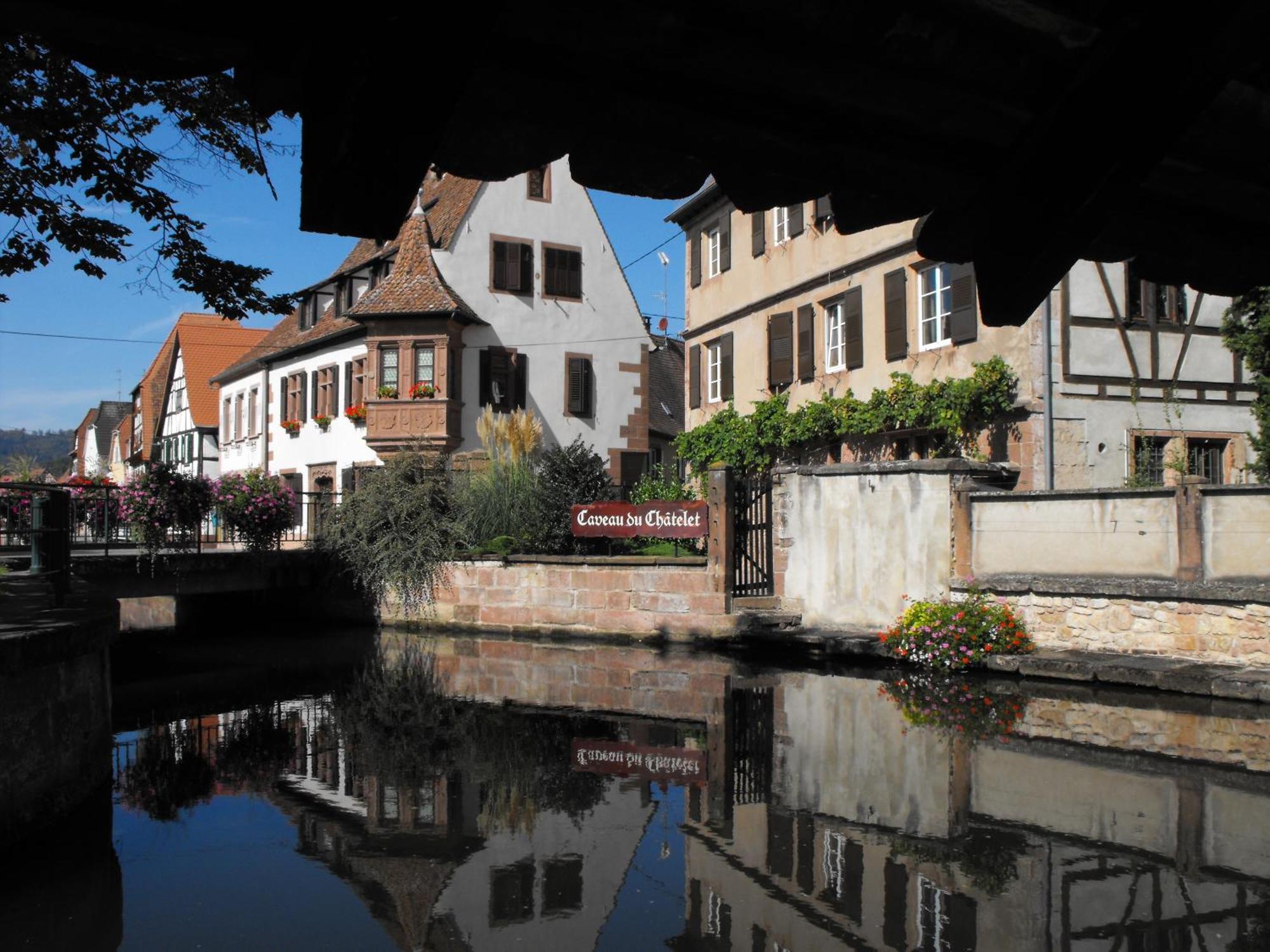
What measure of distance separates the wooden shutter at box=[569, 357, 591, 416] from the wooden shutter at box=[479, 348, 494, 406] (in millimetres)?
2326

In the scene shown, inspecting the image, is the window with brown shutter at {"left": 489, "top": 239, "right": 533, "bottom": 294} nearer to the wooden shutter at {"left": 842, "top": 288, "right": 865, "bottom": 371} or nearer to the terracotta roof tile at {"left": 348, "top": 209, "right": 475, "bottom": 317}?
the terracotta roof tile at {"left": 348, "top": 209, "right": 475, "bottom": 317}

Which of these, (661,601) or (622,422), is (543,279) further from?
(661,601)

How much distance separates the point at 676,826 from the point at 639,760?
6.95 ft

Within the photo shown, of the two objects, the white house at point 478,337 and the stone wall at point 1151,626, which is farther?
the white house at point 478,337

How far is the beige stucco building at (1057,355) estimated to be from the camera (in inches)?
683

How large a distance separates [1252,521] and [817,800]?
22.9 ft

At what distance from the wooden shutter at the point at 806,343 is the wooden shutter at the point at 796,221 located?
4.94 ft

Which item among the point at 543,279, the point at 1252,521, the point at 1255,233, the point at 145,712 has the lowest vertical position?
the point at 145,712

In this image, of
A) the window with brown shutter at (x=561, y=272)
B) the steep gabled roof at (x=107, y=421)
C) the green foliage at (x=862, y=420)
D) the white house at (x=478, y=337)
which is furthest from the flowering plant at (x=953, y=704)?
the steep gabled roof at (x=107, y=421)

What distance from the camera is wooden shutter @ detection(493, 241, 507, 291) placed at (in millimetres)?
29688

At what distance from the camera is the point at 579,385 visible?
3045cm

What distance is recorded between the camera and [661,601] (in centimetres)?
1806

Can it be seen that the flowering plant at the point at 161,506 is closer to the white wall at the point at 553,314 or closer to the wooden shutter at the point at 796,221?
the white wall at the point at 553,314

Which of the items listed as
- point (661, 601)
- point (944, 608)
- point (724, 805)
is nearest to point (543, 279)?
point (661, 601)
